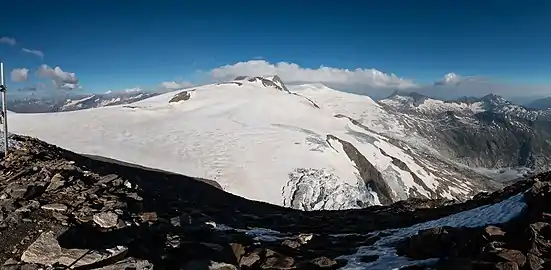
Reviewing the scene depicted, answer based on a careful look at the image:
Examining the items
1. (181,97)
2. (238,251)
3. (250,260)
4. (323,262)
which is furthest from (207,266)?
(181,97)

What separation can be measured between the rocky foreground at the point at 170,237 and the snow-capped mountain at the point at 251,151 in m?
43.5

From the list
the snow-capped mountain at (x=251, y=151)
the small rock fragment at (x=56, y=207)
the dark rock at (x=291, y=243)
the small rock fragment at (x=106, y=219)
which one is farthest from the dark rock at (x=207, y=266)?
the snow-capped mountain at (x=251, y=151)

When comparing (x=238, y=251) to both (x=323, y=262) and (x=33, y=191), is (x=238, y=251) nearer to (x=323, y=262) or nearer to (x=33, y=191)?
(x=323, y=262)

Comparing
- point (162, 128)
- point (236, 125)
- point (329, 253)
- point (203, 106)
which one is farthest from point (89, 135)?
point (329, 253)

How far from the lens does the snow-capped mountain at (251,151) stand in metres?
69.9

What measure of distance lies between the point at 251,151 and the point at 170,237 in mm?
66054

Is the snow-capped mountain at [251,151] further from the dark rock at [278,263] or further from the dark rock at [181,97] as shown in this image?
the dark rock at [278,263]

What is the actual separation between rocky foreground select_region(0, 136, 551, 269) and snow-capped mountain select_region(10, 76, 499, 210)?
143 ft

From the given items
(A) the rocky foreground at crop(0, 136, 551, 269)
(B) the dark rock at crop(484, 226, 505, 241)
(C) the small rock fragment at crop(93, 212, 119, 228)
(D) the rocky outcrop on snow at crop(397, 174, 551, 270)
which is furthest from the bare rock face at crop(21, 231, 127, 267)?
(B) the dark rock at crop(484, 226, 505, 241)

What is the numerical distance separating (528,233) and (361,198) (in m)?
60.3

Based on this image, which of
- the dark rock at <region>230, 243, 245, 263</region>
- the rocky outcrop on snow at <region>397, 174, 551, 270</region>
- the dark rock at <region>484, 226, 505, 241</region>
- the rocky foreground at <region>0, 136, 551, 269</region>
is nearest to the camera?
the rocky outcrop on snow at <region>397, 174, 551, 270</region>

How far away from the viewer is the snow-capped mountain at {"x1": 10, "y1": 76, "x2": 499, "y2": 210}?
69.9m

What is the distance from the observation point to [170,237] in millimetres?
16578

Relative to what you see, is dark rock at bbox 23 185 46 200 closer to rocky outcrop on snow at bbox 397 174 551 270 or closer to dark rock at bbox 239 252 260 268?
dark rock at bbox 239 252 260 268
